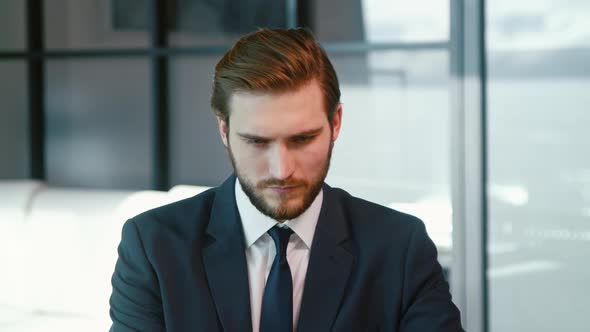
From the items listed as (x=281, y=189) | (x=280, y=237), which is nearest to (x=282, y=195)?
(x=281, y=189)

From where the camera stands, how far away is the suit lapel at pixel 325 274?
4.67 ft

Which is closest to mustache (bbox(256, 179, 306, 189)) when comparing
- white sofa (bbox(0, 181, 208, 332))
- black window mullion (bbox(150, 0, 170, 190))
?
white sofa (bbox(0, 181, 208, 332))

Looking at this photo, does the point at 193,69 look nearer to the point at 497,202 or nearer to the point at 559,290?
the point at 497,202

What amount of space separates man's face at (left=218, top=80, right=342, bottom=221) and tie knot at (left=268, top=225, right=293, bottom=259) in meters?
0.12

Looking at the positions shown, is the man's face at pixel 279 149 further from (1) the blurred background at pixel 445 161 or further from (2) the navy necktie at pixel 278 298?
(1) the blurred background at pixel 445 161

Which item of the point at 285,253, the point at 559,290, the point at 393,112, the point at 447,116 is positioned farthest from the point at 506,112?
the point at 285,253

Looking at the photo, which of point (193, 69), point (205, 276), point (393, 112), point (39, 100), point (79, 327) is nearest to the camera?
point (205, 276)

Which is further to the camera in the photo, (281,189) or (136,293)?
(136,293)

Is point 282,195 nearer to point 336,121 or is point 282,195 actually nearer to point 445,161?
point 336,121

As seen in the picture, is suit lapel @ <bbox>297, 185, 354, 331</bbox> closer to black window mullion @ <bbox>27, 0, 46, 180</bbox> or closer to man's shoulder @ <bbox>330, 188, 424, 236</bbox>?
man's shoulder @ <bbox>330, 188, 424, 236</bbox>

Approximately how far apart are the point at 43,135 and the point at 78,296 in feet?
3.65

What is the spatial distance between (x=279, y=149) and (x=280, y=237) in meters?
0.22

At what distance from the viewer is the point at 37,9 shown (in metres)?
4.09

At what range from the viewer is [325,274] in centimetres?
144
